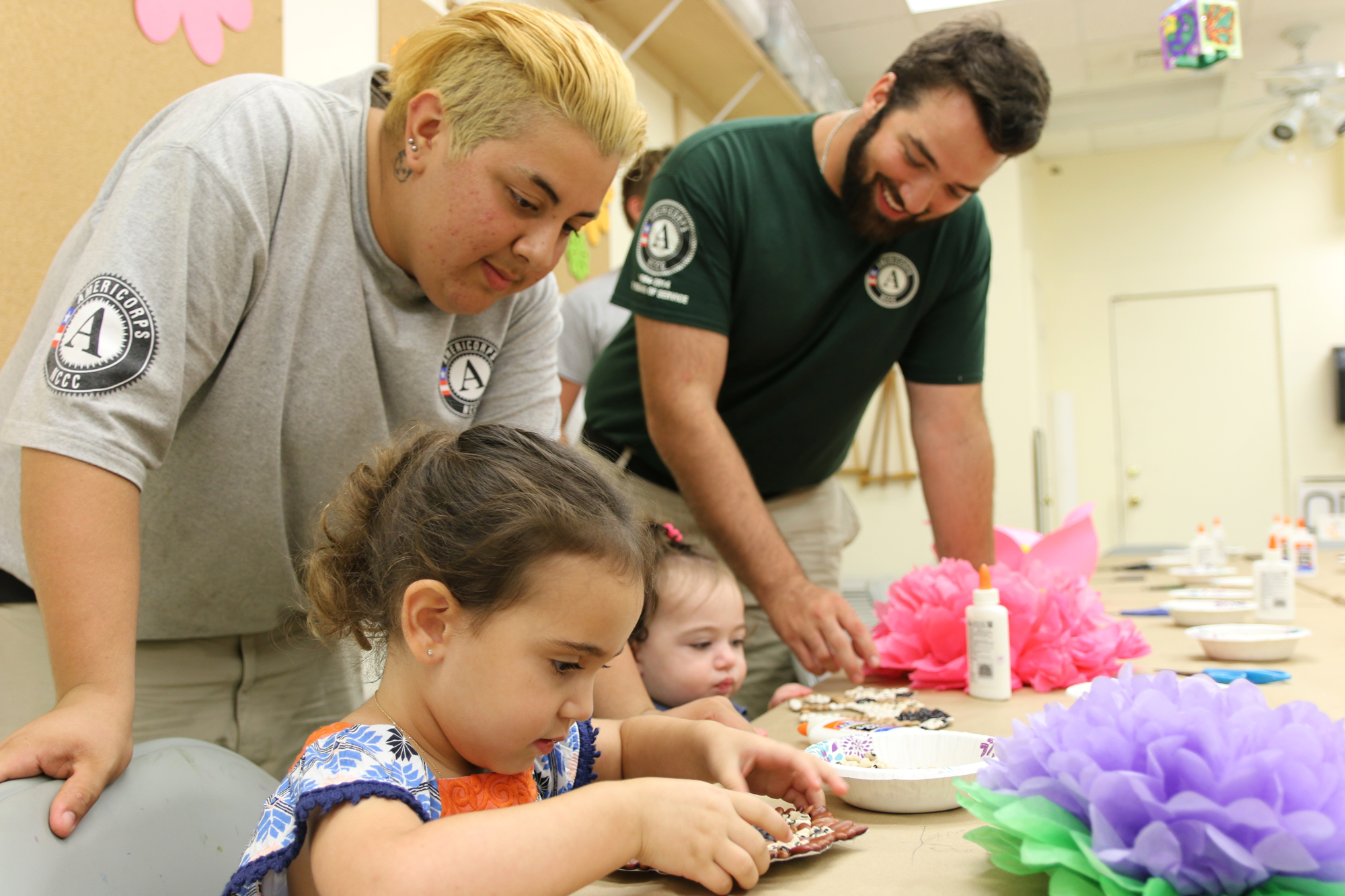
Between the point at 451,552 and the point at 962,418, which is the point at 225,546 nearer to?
the point at 451,552

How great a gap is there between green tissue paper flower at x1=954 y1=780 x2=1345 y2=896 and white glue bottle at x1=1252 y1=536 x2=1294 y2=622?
1690mm

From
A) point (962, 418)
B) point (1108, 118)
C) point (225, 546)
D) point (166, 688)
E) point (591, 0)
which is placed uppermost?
point (1108, 118)

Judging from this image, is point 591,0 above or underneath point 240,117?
above

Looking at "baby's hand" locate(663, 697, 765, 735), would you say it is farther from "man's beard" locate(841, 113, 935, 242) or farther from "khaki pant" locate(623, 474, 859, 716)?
"man's beard" locate(841, 113, 935, 242)

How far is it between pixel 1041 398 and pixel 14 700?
251 inches

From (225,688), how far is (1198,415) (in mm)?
7009

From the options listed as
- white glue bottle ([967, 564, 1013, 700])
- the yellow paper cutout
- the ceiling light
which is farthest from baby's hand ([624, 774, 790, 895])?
the ceiling light

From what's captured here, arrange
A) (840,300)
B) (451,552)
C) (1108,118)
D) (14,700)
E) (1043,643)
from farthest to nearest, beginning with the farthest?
1. (1108,118)
2. (840,300)
3. (1043,643)
4. (14,700)
5. (451,552)

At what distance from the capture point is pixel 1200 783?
1.96ft

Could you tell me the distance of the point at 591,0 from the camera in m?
3.31

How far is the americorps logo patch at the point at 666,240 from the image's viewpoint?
5.68 feet

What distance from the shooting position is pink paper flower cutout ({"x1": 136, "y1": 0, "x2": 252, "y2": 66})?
1.71 meters

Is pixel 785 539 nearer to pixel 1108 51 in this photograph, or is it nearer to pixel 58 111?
pixel 58 111

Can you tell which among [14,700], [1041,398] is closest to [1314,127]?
[1041,398]
